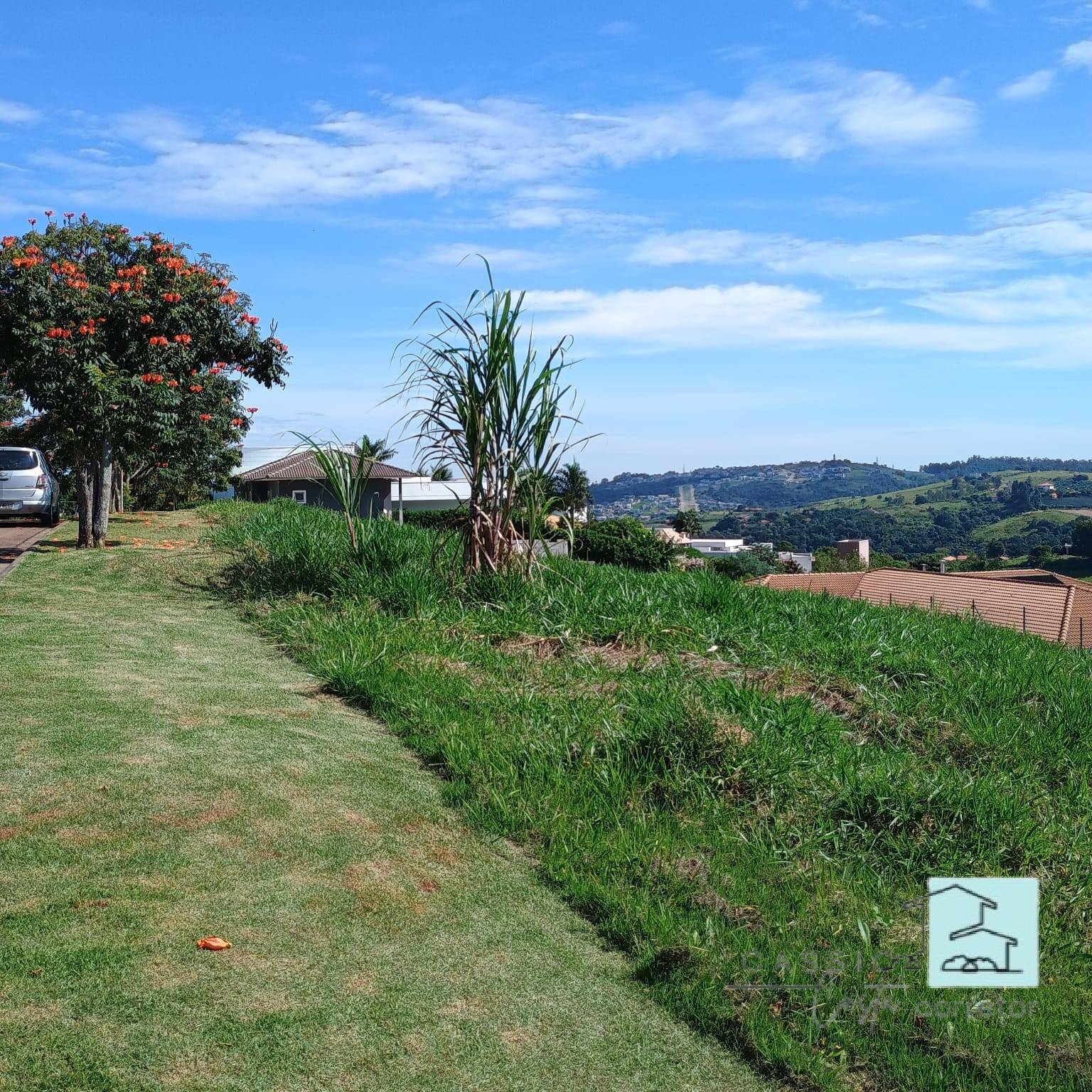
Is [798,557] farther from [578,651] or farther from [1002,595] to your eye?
A: [578,651]

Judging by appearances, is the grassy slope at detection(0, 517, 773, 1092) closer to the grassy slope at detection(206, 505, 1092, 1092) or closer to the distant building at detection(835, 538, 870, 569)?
the grassy slope at detection(206, 505, 1092, 1092)

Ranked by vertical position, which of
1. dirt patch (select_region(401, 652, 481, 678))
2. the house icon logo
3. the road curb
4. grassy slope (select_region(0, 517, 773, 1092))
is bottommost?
the house icon logo

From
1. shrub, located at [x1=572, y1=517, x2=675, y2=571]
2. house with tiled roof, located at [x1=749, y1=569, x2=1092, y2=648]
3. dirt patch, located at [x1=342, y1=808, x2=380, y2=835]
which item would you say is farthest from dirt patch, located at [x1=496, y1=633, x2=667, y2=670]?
house with tiled roof, located at [x1=749, y1=569, x2=1092, y2=648]

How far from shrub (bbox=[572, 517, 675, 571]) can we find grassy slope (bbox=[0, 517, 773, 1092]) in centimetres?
1701

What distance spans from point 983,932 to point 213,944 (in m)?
2.57

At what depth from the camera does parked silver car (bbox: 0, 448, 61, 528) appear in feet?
57.6

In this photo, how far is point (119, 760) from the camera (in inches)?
185

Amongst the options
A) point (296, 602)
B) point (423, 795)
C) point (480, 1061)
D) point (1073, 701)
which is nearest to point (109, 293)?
point (296, 602)

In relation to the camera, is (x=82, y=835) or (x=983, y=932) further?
(x=82, y=835)

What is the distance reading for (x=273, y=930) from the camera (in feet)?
11.3

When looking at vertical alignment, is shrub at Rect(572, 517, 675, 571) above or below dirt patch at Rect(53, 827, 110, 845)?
above

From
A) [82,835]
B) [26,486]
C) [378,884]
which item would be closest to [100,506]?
[26,486]

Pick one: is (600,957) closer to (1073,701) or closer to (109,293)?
(1073,701)

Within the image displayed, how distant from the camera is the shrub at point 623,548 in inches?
893
